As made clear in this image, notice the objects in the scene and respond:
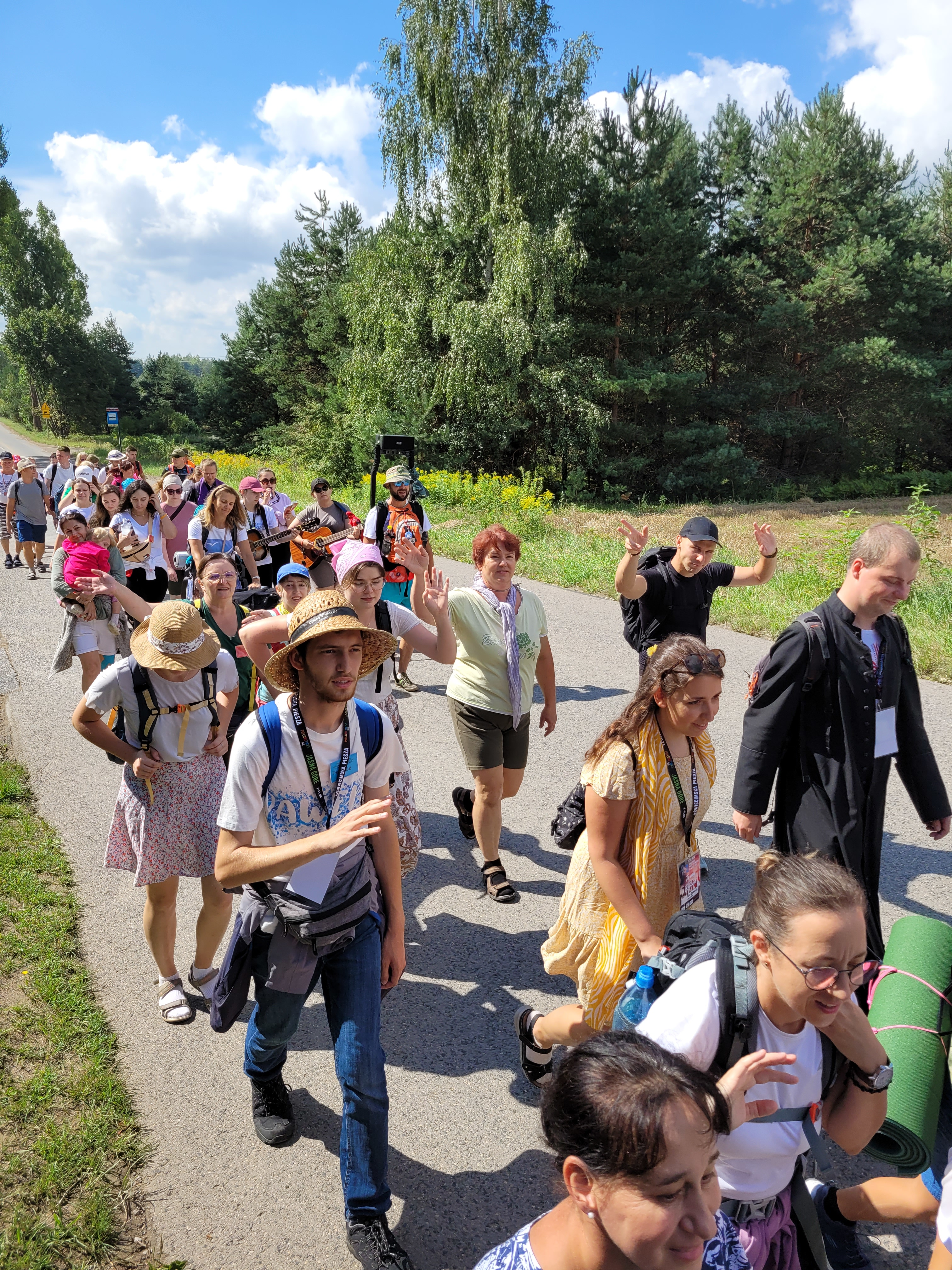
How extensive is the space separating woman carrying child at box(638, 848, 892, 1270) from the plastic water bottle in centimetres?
8

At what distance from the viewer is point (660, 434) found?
29531 millimetres

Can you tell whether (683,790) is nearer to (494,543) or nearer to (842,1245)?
(842,1245)

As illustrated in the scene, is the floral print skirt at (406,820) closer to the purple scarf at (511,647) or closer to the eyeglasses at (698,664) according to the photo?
the purple scarf at (511,647)

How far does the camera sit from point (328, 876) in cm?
264

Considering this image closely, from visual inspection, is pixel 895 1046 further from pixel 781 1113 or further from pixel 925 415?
pixel 925 415

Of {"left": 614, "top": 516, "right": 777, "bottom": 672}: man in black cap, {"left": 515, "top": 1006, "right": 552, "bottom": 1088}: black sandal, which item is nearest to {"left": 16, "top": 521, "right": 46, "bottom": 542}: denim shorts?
{"left": 614, "top": 516, "right": 777, "bottom": 672}: man in black cap

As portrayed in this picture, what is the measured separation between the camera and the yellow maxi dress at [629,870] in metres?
2.77

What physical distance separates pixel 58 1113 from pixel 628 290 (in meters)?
27.0

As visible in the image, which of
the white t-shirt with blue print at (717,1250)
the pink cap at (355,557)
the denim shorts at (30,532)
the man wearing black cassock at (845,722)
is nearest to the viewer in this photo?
the white t-shirt with blue print at (717,1250)

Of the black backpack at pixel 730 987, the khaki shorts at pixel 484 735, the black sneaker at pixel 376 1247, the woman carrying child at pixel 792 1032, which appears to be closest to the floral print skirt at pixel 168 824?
the khaki shorts at pixel 484 735

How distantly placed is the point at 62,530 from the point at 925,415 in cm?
3522

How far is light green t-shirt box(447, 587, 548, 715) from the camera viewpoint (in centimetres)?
469

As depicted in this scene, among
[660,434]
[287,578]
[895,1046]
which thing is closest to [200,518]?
[287,578]

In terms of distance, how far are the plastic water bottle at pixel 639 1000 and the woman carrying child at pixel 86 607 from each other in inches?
209
